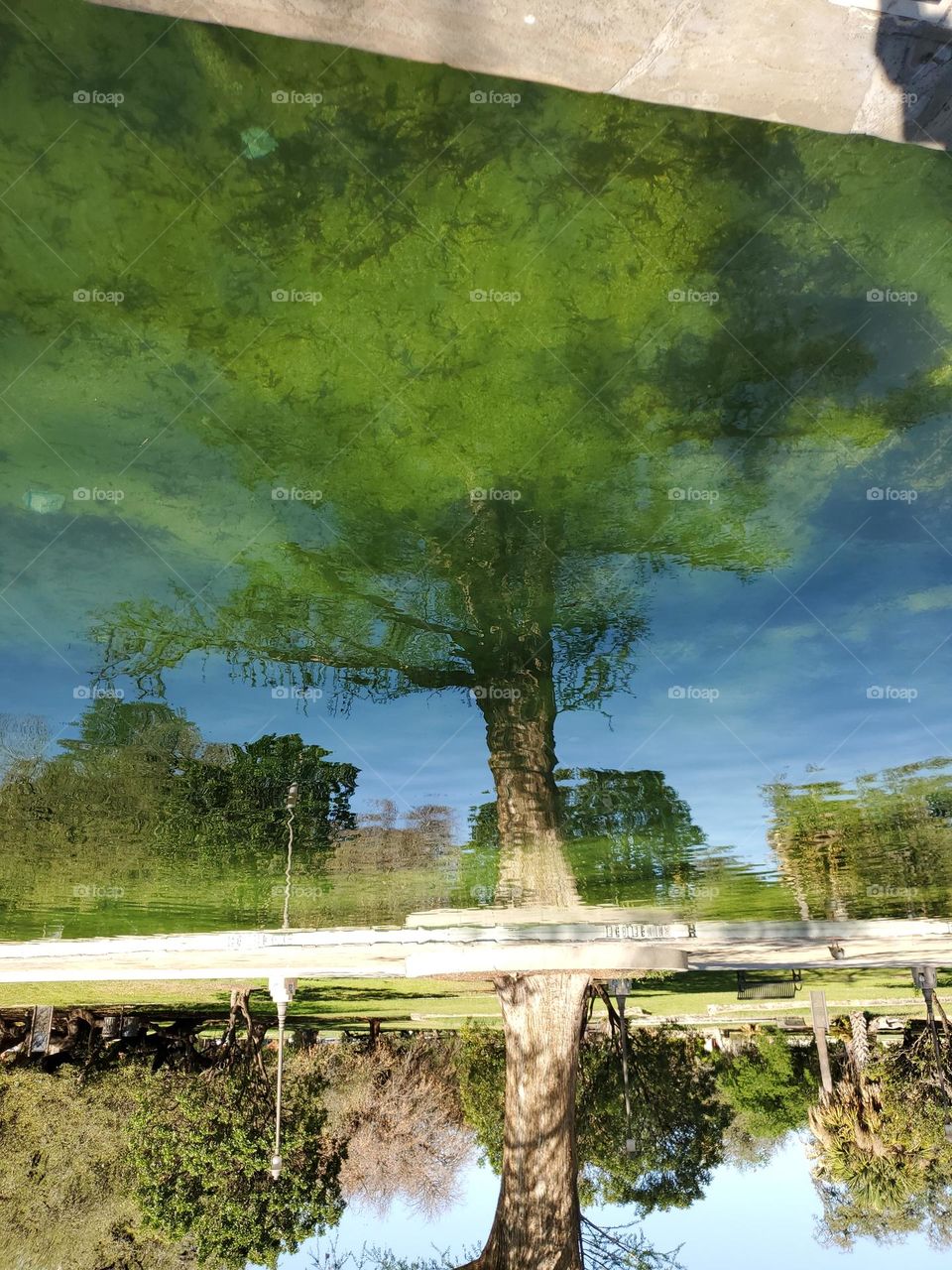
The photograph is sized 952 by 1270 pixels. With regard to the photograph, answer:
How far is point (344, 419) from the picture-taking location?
9.10 meters

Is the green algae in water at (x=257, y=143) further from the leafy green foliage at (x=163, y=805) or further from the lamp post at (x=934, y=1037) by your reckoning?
the lamp post at (x=934, y=1037)

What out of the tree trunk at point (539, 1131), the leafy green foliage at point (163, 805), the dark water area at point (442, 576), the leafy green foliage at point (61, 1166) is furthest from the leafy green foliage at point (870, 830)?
A: the leafy green foliage at point (61, 1166)

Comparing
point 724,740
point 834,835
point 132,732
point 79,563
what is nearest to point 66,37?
point 79,563

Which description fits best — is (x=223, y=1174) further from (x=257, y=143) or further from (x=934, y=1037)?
(x=257, y=143)

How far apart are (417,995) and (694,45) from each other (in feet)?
69.1

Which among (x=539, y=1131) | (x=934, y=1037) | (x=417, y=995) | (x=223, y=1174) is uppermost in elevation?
(x=539, y=1131)

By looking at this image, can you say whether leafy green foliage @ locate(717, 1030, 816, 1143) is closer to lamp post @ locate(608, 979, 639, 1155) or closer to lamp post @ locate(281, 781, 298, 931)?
lamp post @ locate(608, 979, 639, 1155)

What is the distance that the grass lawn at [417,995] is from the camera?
16406mm

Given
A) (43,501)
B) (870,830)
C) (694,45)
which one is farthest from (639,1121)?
(694,45)

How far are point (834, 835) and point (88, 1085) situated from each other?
15086 millimetres

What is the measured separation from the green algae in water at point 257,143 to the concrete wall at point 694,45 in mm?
842

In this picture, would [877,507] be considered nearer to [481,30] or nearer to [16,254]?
[481,30]

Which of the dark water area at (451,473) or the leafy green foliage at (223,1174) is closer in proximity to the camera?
the dark water area at (451,473)

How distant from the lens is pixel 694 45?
20.9 ft
